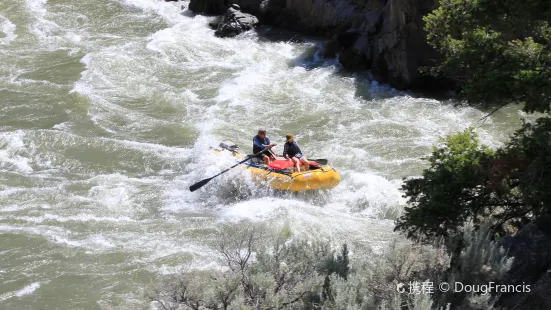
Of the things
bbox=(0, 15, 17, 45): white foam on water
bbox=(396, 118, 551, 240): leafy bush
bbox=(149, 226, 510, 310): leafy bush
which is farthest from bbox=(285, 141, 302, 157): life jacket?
bbox=(0, 15, 17, 45): white foam on water

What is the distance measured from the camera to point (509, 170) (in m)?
6.07

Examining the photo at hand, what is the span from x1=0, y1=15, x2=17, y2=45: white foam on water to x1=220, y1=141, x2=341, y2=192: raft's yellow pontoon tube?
460 inches

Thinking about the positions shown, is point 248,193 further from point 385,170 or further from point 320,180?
point 385,170

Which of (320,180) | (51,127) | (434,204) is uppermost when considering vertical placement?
(434,204)

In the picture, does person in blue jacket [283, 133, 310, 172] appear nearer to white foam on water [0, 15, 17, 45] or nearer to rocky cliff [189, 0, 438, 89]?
rocky cliff [189, 0, 438, 89]

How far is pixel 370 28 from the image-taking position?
17234 mm

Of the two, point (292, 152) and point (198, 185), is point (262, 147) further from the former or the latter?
point (198, 185)

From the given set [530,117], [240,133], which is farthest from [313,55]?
[530,117]

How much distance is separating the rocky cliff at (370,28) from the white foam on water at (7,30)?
7985 mm

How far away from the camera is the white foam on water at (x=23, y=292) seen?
8250mm

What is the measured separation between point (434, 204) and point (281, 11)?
15796 mm

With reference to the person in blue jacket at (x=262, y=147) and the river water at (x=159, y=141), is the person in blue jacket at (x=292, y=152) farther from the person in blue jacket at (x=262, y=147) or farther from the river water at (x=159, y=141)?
the river water at (x=159, y=141)

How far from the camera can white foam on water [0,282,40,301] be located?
8.25 meters

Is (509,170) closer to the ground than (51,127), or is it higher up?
higher up
